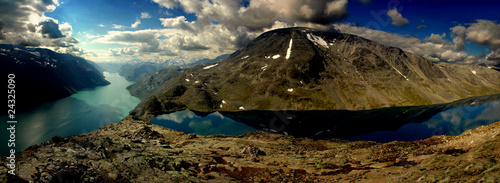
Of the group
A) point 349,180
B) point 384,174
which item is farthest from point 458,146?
point 349,180

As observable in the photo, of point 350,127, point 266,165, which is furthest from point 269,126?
point 266,165

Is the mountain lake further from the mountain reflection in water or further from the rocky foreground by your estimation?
the rocky foreground

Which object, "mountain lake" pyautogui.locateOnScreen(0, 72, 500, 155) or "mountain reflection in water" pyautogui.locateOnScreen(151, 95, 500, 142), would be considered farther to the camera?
"mountain lake" pyautogui.locateOnScreen(0, 72, 500, 155)

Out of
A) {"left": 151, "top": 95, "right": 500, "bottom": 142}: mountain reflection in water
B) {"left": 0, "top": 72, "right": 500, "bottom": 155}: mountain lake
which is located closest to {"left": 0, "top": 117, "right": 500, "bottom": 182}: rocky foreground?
{"left": 0, "top": 72, "right": 500, "bottom": 155}: mountain lake

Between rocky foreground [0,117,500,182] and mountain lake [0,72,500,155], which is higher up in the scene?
rocky foreground [0,117,500,182]

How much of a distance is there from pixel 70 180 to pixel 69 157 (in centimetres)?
731

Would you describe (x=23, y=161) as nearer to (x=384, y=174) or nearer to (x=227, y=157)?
(x=227, y=157)

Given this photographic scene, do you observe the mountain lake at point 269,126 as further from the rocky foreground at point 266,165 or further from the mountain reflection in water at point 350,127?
the rocky foreground at point 266,165

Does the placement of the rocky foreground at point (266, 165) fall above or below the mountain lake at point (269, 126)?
above

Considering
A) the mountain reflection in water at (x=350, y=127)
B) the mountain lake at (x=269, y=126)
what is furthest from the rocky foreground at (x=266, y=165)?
the mountain reflection in water at (x=350, y=127)

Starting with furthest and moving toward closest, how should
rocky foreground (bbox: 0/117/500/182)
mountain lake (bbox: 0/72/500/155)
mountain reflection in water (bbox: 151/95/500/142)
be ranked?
1. mountain lake (bbox: 0/72/500/155)
2. mountain reflection in water (bbox: 151/95/500/142)
3. rocky foreground (bbox: 0/117/500/182)

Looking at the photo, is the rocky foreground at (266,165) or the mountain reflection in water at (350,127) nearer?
the rocky foreground at (266,165)

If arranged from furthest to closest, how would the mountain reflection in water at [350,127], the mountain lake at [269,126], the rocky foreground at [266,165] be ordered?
1. the mountain lake at [269,126]
2. the mountain reflection in water at [350,127]
3. the rocky foreground at [266,165]

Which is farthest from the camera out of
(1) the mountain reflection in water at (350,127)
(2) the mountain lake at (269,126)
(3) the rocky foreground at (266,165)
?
(2) the mountain lake at (269,126)
